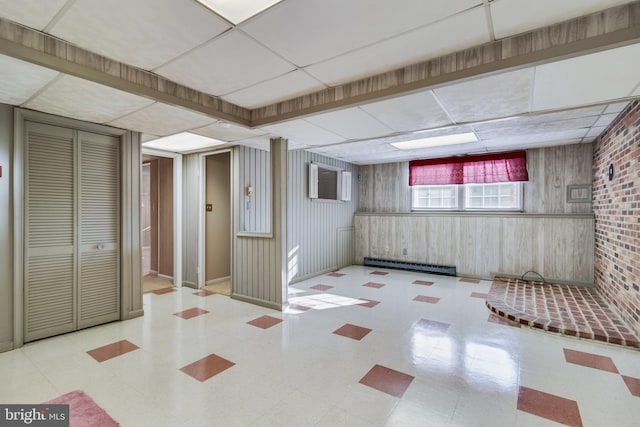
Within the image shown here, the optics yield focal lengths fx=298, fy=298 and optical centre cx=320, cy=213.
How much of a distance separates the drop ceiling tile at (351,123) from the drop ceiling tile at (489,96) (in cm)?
74

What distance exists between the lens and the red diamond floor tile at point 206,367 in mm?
2229

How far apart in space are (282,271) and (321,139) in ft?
5.92

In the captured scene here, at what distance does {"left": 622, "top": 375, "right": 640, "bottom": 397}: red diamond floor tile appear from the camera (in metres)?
2.01

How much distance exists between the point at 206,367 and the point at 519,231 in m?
5.10

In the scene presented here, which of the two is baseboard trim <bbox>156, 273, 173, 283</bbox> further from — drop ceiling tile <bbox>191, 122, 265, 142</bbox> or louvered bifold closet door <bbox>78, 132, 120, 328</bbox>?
drop ceiling tile <bbox>191, 122, 265, 142</bbox>

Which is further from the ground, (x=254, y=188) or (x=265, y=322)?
(x=254, y=188)

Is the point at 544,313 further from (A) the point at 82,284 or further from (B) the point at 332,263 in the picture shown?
(A) the point at 82,284

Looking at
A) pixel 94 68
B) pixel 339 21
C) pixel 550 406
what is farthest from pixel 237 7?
pixel 550 406

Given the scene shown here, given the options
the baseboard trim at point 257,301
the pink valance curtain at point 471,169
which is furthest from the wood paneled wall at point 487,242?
the baseboard trim at point 257,301

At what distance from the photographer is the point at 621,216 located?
322 centimetres

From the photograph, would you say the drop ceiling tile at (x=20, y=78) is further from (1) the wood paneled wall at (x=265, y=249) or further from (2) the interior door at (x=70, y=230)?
(1) the wood paneled wall at (x=265, y=249)

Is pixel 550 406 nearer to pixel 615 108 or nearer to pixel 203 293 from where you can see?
pixel 615 108

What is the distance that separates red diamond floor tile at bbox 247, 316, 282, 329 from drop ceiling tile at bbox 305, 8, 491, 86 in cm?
251

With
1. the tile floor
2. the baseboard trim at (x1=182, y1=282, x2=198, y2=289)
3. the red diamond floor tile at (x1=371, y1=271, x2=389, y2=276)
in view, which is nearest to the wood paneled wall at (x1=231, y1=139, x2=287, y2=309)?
the tile floor
